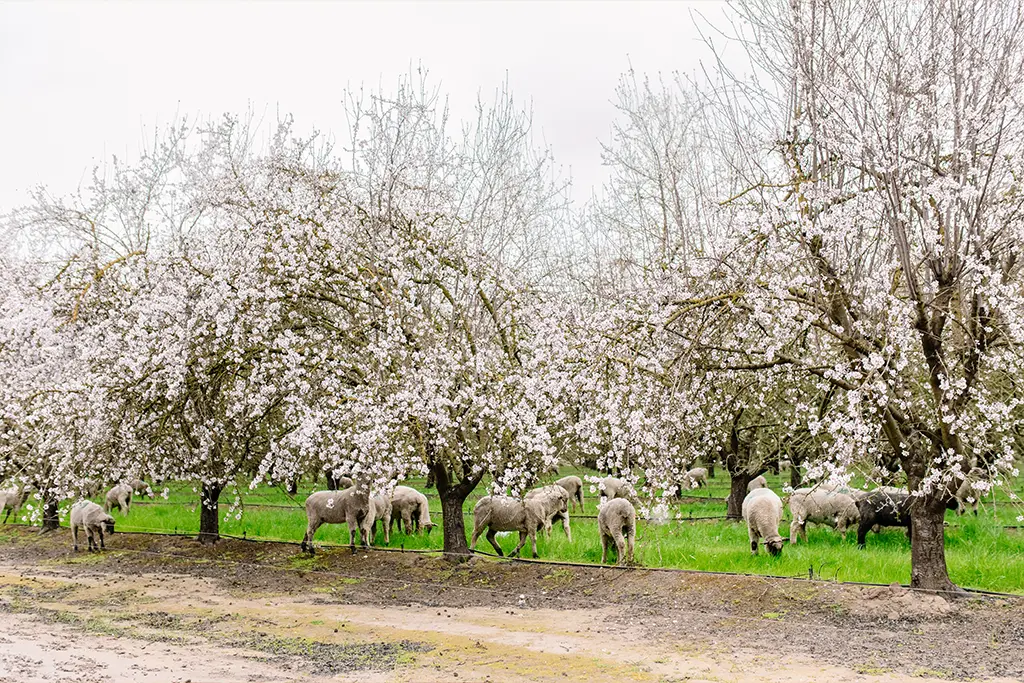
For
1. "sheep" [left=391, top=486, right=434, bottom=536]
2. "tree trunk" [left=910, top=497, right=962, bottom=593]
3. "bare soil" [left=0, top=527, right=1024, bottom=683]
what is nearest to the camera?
"bare soil" [left=0, top=527, right=1024, bottom=683]

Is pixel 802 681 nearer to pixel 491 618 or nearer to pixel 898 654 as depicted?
pixel 898 654

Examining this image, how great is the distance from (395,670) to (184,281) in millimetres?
7527

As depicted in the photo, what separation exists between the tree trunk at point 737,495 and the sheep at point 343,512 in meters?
8.23

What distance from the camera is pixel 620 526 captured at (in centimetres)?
1510

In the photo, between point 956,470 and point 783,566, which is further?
point 783,566

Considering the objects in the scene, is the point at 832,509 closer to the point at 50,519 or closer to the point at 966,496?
the point at 966,496

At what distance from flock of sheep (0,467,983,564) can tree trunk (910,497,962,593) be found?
2208 mm

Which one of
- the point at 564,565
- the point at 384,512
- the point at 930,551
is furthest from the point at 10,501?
the point at 930,551

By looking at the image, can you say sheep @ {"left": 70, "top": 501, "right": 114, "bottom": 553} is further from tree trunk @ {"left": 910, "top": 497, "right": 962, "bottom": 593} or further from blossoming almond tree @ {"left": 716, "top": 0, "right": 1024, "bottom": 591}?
tree trunk @ {"left": 910, "top": 497, "right": 962, "bottom": 593}

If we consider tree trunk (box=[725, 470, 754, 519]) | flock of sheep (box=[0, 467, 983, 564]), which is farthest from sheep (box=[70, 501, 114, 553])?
tree trunk (box=[725, 470, 754, 519])

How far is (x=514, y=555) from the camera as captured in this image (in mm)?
15938

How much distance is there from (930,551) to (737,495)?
29.3 ft

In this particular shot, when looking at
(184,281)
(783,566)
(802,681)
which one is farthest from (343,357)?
(802,681)

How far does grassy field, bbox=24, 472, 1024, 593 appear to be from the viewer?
1343 cm
